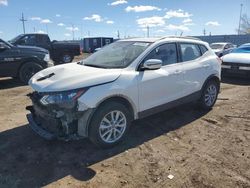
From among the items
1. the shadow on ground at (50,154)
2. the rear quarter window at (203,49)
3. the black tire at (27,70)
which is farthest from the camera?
the black tire at (27,70)

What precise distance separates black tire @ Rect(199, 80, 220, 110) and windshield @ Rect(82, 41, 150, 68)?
2.08 metres

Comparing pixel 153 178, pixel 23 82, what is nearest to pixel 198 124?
pixel 153 178

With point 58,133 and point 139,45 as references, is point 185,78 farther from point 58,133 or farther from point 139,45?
point 58,133

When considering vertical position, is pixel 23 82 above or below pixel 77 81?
below

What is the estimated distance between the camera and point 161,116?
20.2 ft

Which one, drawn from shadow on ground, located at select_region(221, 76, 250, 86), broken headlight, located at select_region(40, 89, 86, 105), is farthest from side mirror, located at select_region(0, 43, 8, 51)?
shadow on ground, located at select_region(221, 76, 250, 86)

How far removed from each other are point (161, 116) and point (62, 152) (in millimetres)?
2501

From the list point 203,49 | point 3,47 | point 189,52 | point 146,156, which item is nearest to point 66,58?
point 3,47

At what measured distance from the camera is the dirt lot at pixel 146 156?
3.70 metres

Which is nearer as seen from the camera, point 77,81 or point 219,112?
point 77,81

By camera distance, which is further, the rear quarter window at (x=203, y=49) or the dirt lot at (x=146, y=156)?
the rear quarter window at (x=203, y=49)

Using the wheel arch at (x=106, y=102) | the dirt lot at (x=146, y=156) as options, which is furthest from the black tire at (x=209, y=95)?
the wheel arch at (x=106, y=102)

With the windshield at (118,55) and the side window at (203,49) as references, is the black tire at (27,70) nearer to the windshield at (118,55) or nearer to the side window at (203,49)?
the windshield at (118,55)

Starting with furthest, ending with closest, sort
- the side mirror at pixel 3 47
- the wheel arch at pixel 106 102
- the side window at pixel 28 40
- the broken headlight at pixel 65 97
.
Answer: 1. the side window at pixel 28 40
2. the side mirror at pixel 3 47
3. the wheel arch at pixel 106 102
4. the broken headlight at pixel 65 97
